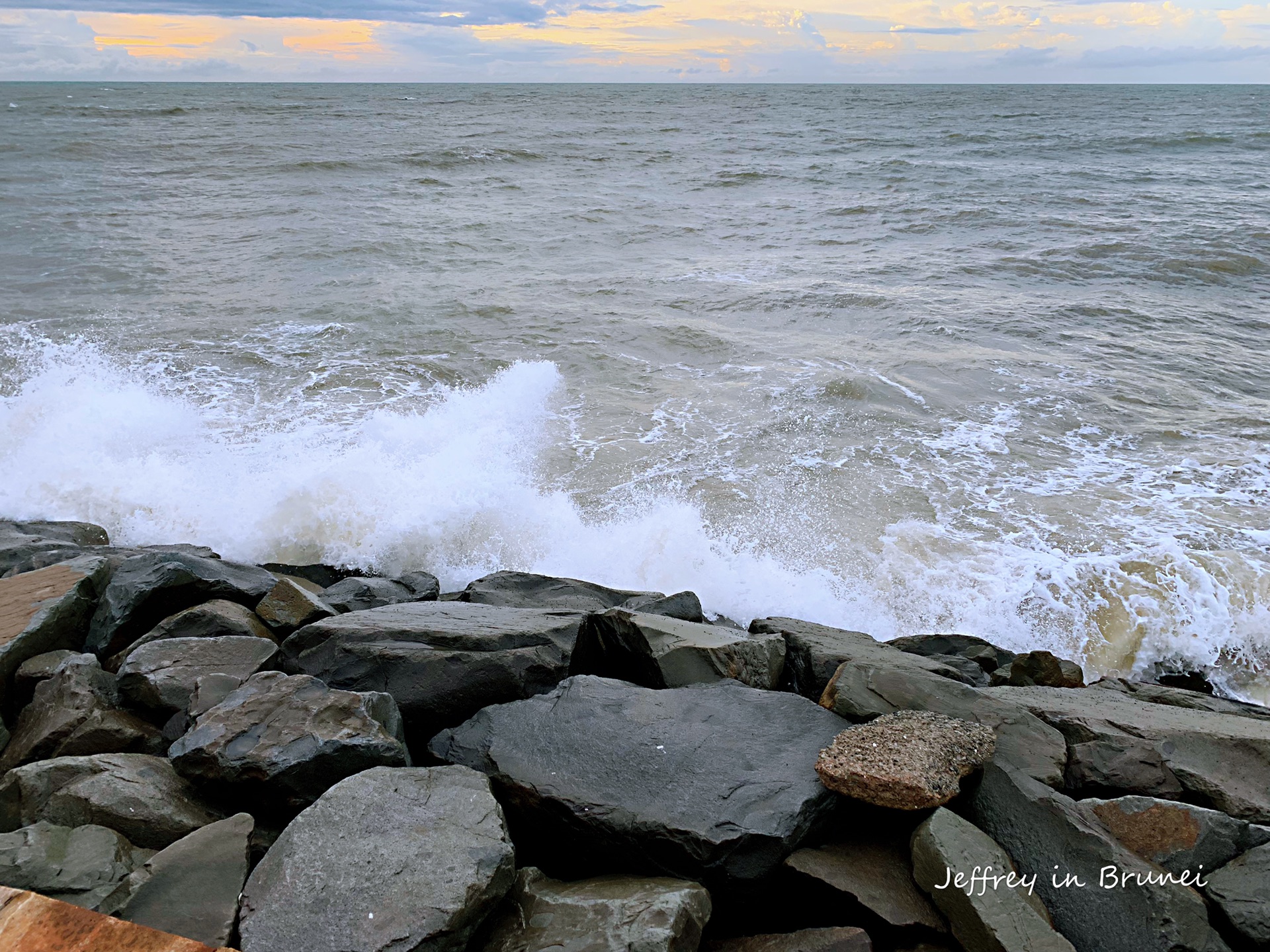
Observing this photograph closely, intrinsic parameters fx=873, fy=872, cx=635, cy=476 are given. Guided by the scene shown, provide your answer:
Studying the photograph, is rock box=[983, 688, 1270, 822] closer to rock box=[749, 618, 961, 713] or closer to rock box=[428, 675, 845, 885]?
rock box=[749, 618, 961, 713]

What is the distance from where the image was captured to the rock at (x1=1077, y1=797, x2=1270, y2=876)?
243 cm

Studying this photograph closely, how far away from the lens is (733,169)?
23562 mm

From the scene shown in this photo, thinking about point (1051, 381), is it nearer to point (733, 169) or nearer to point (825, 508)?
point (825, 508)

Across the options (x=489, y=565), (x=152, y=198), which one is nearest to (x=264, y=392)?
(x=489, y=565)

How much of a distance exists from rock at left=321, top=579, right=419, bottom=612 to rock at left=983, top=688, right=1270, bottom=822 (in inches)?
119

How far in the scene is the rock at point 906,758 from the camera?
2.42 m

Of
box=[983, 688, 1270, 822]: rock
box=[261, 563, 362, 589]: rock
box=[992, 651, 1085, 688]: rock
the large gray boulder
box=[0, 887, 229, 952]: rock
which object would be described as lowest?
box=[261, 563, 362, 589]: rock

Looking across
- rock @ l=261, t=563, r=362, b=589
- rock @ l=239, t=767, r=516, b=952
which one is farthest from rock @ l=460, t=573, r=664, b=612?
rock @ l=239, t=767, r=516, b=952

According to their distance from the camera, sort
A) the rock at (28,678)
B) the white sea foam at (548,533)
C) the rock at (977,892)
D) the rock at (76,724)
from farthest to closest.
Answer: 1. the white sea foam at (548,533)
2. the rock at (28,678)
3. the rock at (76,724)
4. the rock at (977,892)

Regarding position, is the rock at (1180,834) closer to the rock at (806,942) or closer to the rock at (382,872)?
the rock at (806,942)

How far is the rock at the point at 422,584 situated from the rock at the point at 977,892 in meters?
3.25

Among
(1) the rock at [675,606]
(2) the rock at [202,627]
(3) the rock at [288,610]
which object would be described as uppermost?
(2) the rock at [202,627]

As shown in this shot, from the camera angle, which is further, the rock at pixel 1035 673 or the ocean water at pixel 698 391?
the ocean water at pixel 698 391

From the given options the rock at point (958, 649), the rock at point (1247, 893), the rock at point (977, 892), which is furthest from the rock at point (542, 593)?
the rock at point (1247, 893)
